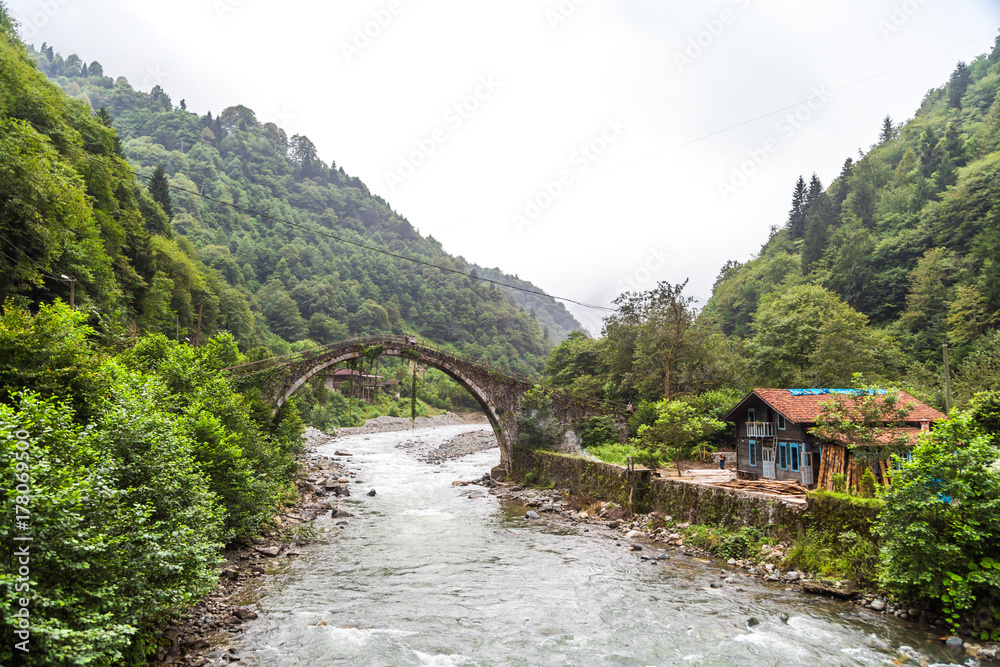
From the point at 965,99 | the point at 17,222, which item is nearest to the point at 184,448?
the point at 17,222

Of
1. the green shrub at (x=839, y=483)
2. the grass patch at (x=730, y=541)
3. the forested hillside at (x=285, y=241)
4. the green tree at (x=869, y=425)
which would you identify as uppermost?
the forested hillside at (x=285, y=241)

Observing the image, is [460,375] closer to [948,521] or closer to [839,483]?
[839,483]

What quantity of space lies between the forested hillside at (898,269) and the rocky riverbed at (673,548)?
53.3 feet

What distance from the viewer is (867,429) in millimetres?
14859

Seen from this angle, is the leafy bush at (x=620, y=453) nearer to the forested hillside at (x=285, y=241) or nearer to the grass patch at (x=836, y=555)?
the grass patch at (x=836, y=555)

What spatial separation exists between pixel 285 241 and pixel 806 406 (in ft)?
341

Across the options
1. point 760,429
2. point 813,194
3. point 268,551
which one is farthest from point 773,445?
point 813,194

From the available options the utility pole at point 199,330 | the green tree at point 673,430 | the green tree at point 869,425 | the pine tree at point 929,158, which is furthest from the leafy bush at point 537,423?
the pine tree at point 929,158

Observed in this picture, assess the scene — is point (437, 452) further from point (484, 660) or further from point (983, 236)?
point (983, 236)

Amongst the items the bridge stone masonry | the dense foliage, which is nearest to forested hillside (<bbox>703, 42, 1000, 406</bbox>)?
the bridge stone masonry

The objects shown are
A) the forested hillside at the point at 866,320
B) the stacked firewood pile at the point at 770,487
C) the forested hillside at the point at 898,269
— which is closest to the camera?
the stacked firewood pile at the point at 770,487

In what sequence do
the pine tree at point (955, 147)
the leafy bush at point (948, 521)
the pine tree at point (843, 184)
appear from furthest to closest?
the pine tree at point (843, 184) → the pine tree at point (955, 147) → the leafy bush at point (948, 521)

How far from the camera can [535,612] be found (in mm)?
11727

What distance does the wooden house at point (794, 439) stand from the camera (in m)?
16.1
